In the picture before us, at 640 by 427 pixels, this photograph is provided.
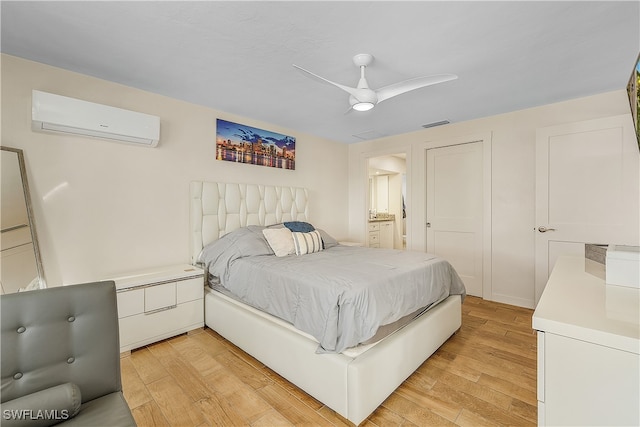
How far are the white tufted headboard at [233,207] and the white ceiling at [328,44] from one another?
3.46ft

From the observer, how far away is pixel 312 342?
1842 millimetres

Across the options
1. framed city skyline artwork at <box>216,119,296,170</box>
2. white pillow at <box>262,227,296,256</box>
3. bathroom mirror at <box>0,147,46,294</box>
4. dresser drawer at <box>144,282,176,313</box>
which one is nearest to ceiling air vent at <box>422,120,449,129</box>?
framed city skyline artwork at <box>216,119,296,170</box>

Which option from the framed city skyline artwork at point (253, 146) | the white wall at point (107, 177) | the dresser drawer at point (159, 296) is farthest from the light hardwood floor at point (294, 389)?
the framed city skyline artwork at point (253, 146)

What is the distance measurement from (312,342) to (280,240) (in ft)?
4.47

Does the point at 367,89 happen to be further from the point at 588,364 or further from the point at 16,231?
the point at 16,231

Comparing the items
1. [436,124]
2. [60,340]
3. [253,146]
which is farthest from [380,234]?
[60,340]

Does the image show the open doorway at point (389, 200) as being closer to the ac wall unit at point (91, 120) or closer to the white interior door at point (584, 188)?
the white interior door at point (584, 188)

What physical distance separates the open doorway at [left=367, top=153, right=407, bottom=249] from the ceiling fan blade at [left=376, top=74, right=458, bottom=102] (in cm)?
390

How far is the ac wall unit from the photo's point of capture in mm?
2141

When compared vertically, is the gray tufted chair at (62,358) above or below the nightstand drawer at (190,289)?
above

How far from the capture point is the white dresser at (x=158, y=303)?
7.67 feet

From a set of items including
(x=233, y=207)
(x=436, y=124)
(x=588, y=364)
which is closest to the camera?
(x=588, y=364)

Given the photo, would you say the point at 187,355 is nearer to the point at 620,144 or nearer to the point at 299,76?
the point at 299,76

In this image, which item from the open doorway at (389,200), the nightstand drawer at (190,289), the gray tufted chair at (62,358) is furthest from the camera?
the open doorway at (389,200)
